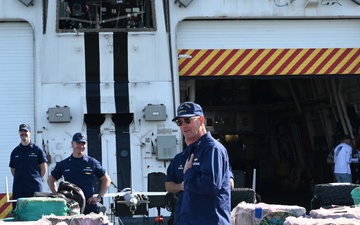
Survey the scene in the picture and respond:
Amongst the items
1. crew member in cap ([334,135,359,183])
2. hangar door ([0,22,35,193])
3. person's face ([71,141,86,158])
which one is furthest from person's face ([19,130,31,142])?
crew member in cap ([334,135,359,183])

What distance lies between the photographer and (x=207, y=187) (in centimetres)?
573

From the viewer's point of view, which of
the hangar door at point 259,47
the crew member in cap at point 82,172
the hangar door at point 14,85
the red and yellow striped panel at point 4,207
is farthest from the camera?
the hangar door at point 259,47

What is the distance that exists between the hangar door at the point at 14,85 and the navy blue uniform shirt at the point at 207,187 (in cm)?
644

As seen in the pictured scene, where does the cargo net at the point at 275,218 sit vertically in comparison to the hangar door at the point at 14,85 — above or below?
below

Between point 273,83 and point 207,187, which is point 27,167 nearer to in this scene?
point 207,187

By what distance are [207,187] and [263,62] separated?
7.15 m

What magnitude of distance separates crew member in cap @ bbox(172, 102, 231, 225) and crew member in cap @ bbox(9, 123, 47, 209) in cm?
458

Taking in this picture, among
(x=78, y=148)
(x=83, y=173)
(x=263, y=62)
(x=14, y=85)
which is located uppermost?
(x=263, y=62)

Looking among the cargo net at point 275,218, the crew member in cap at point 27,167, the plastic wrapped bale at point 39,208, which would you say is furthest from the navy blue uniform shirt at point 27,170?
the cargo net at point 275,218

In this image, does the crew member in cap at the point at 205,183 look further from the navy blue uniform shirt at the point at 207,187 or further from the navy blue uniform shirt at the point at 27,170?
the navy blue uniform shirt at the point at 27,170

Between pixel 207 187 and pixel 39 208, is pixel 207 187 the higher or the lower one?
the higher one

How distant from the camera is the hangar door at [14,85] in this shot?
11977 mm

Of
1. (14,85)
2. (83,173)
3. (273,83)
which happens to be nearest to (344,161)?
(273,83)

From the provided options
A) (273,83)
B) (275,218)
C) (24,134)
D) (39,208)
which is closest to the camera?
(275,218)
